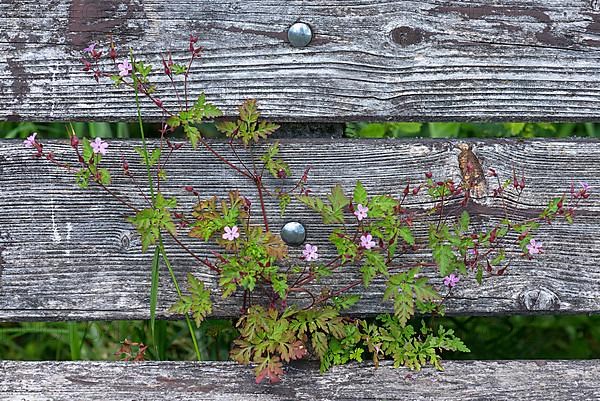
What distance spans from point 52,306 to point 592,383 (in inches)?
52.5

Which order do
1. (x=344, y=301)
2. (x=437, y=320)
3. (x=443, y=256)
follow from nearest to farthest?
1. (x=443, y=256)
2. (x=344, y=301)
3. (x=437, y=320)

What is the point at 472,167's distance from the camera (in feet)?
6.04

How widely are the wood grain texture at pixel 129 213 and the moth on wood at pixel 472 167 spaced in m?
0.01

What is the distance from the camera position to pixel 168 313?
1886 mm

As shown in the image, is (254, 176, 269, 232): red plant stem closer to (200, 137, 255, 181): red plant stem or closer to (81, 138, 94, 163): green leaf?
(200, 137, 255, 181): red plant stem

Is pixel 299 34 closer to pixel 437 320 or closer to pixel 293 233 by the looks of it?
pixel 293 233

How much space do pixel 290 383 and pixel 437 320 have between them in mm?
850

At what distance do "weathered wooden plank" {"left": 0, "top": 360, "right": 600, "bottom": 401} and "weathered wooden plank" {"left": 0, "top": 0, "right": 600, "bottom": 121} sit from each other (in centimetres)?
62

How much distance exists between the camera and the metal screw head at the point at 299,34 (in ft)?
6.09

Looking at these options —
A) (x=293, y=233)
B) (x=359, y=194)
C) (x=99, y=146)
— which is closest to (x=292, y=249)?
(x=293, y=233)

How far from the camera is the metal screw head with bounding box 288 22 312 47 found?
6.09ft

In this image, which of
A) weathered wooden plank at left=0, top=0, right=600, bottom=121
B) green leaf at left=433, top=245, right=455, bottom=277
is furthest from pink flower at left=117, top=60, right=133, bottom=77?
green leaf at left=433, top=245, right=455, bottom=277

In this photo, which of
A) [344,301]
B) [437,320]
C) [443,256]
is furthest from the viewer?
[437,320]

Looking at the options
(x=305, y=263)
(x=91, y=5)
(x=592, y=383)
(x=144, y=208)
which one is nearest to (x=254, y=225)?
(x=305, y=263)
